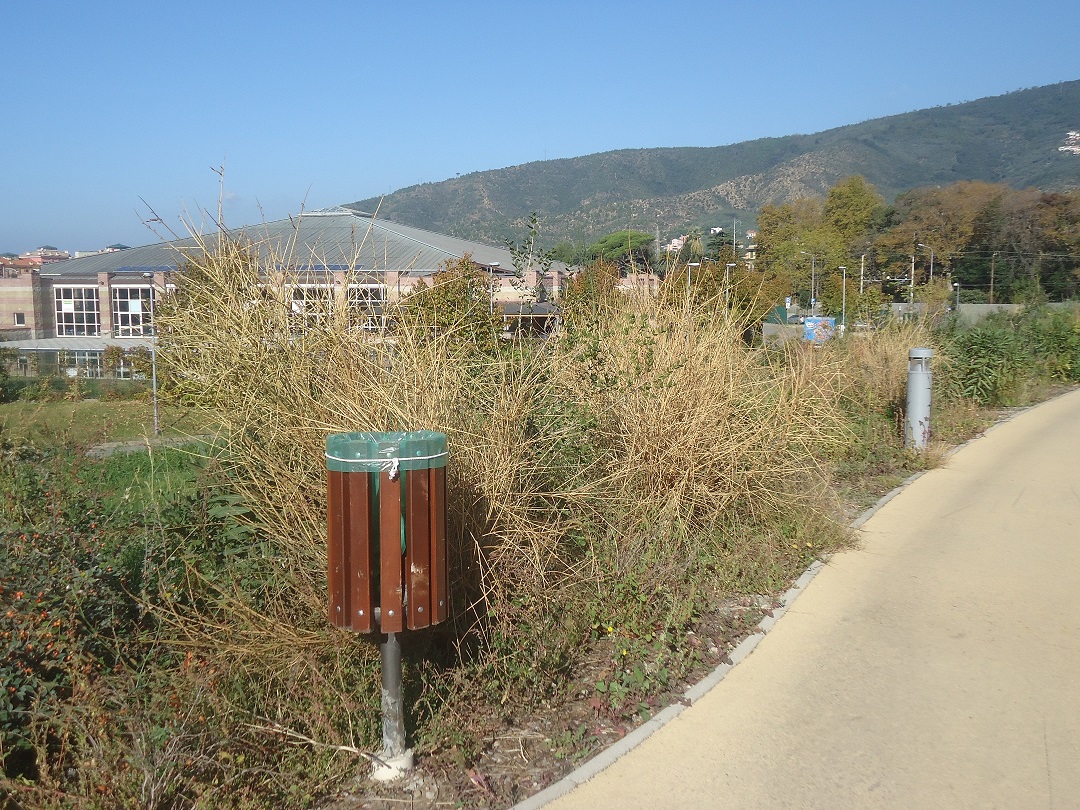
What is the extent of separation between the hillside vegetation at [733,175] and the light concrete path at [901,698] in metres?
56.3

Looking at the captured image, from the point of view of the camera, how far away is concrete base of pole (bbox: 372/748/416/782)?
408 centimetres

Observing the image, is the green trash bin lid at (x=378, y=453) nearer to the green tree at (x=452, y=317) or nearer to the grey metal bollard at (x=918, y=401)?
the green tree at (x=452, y=317)

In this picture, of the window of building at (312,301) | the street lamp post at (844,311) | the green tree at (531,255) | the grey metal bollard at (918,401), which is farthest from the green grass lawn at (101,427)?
the street lamp post at (844,311)

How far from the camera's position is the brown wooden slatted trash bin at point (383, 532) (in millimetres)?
3877

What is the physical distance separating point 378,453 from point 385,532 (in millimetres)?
330

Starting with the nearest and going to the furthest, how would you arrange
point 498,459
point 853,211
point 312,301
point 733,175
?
point 498,459 < point 312,301 < point 853,211 < point 733,175

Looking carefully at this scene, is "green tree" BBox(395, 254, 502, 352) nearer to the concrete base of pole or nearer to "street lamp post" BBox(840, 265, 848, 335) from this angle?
the concrete base of pole

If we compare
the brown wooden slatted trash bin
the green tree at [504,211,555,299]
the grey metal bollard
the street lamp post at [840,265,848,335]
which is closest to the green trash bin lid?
the brown wooden slatted trash bin

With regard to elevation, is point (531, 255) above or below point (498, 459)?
above

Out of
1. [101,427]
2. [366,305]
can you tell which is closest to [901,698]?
[366,305]

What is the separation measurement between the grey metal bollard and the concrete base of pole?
885cm

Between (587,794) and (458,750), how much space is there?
0.62 metres

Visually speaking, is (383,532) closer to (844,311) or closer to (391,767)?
(391,767)

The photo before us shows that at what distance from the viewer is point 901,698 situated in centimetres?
493
